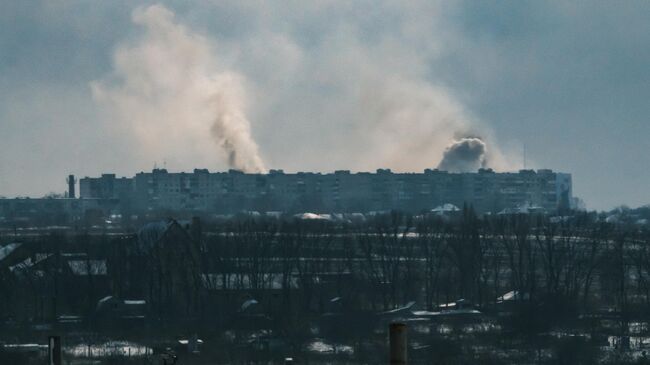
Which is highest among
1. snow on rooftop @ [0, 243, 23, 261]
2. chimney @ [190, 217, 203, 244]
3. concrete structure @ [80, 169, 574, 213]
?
concrete structure @ [80, 169, 574, 213]

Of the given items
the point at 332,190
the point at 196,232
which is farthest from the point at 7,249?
the point at 332,190

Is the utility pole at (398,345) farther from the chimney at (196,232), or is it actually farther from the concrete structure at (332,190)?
the concrete structure at (332,190)

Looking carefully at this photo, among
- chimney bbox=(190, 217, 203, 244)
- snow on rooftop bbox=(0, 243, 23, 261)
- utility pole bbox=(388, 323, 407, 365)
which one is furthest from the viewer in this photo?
chimney bbox=(190, 217, 203, 244)

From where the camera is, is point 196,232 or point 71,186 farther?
point 71,186

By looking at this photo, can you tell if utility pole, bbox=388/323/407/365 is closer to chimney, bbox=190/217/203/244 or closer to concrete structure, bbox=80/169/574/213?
chimney, bbox=190/217/203/244

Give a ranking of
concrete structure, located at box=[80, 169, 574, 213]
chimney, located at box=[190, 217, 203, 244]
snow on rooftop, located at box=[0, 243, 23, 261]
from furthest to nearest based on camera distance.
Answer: concrete structure, located at box=[80, 169, 574, 213] → chimney, located at box=[190, 217, 203, 244] → snow on rooftop, located at box=[0, 243, 23, 261]

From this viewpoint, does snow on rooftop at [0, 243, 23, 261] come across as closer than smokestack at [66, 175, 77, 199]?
Yes

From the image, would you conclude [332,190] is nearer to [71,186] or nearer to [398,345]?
[71,186]

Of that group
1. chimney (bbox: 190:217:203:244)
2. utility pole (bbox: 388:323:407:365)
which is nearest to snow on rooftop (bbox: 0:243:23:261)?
chimney (bbox: 190:217:203:244)

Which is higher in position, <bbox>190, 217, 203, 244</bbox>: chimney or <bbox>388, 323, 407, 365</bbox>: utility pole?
<bbox>190, 217, 203, 244</bbox>: chimney
